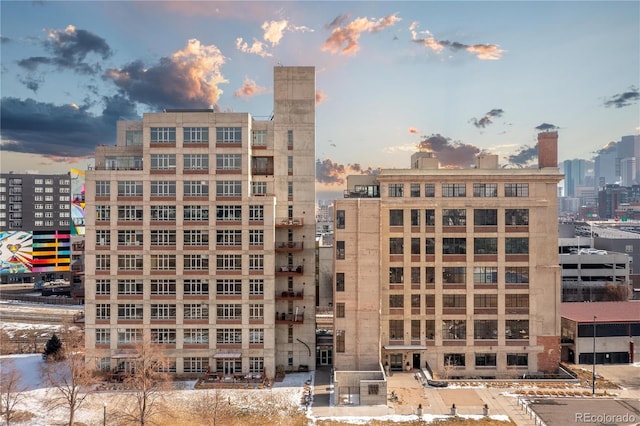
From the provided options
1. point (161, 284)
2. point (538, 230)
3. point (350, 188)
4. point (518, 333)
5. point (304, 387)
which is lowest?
point (304, 387)

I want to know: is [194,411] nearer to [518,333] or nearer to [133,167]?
[133,167]

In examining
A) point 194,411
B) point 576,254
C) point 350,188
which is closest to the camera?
point 194,411

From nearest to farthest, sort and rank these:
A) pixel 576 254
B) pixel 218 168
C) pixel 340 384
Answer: pixel 340 384 < pixel 218 168 < pixel 576 254

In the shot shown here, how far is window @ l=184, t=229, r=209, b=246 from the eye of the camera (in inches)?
2217

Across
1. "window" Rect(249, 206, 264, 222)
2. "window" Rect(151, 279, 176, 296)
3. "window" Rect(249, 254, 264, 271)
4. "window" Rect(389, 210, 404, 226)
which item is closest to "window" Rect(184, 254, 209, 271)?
"window" Rect(151, 279, 176, 296)

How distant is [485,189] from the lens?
60.3 m

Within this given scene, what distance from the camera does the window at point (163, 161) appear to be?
56688 millimetres

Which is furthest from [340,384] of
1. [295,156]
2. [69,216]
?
[69,216]

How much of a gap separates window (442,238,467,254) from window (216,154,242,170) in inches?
1272

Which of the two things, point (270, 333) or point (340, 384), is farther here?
point (270, 333)

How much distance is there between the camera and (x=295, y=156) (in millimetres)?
59781

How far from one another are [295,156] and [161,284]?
26516mm

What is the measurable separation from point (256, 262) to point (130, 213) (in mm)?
19152

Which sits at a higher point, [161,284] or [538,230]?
[538,230]
